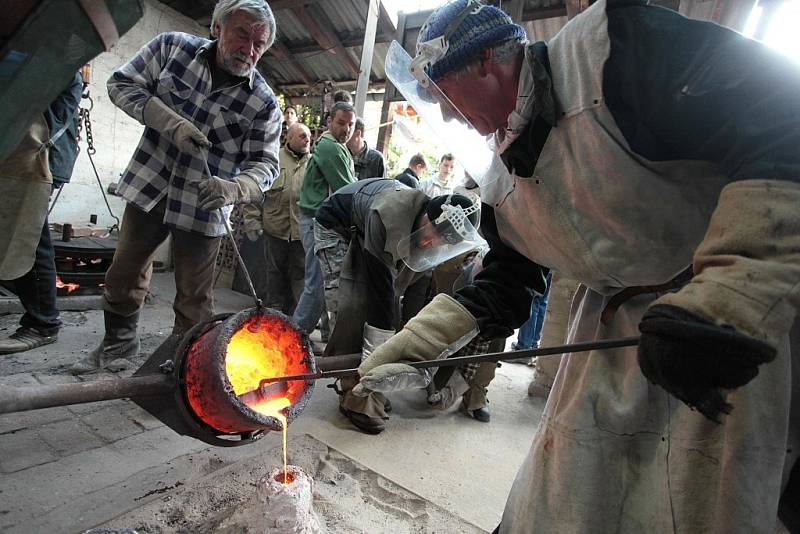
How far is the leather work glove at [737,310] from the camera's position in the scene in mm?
718

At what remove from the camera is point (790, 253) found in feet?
2.41

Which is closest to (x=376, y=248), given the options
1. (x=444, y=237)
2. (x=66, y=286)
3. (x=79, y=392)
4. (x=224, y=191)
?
(x=444, y=237)

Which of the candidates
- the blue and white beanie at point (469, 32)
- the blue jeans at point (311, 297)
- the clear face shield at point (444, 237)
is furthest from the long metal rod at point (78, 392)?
the blue jeans at point (311, 297)

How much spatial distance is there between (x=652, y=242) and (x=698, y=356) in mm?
420

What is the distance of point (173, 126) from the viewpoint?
2363 mm

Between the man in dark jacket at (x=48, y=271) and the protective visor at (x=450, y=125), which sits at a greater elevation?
the protective visor at (x=450, y=125)

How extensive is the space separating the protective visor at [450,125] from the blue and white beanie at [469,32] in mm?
146

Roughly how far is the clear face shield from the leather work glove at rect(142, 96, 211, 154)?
1.27 metres

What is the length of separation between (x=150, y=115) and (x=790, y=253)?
8.98ft

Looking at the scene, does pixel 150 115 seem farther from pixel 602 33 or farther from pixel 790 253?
pixel 790 253

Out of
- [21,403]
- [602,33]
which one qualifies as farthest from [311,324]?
[602,33]

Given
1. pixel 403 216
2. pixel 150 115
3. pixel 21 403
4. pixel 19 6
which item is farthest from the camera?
pixel 403 216

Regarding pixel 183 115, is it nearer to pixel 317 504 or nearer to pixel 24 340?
pixel 24 340

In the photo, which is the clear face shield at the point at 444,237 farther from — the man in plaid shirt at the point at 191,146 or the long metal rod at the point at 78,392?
the long metal rod at the point at 78,392
